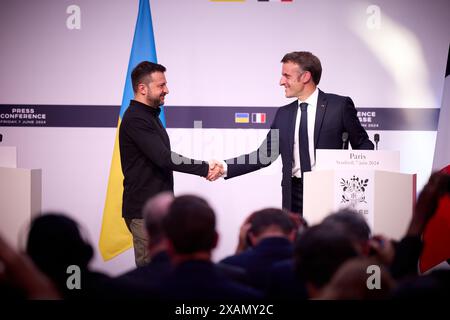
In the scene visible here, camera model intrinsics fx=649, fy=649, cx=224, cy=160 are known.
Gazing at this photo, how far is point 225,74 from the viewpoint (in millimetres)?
5859

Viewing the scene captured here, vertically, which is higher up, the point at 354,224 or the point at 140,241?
the point at 354,224

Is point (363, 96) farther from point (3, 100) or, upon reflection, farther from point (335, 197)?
point (3, 100)

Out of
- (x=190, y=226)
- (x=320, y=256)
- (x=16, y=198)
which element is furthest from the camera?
(x=16, y=198)

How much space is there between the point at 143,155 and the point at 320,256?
2598 millimetres

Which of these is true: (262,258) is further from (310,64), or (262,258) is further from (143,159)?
(310,64)

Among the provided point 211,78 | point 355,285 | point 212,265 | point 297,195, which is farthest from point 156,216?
point 211,78

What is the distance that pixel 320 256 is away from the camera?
214cm

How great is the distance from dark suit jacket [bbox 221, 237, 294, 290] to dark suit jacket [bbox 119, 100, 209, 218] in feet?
6.09

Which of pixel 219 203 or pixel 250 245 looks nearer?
pixel 250 245

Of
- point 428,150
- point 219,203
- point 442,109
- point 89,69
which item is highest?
point 89,69

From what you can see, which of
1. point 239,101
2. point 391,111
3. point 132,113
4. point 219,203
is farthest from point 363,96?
point 132,113

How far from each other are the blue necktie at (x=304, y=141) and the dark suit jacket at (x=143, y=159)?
0.86 metres

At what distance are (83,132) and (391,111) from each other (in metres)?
2.78

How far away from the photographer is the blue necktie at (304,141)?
4508 mm
